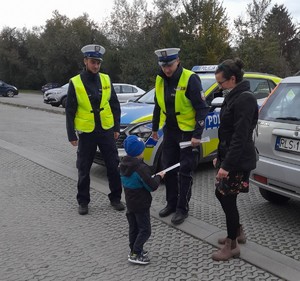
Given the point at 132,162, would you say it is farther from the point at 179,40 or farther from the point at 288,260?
the point at 179,40

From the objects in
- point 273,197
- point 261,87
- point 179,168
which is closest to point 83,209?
point 179,168

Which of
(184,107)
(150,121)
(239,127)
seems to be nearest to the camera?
(239,127)

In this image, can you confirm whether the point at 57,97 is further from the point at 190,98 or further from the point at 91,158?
the point at 190,98

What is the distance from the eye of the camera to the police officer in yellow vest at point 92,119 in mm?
4875

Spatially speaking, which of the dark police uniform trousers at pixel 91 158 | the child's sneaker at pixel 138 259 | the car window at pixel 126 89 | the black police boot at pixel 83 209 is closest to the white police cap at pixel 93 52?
the dark police uniform trousers at pixel 91 158

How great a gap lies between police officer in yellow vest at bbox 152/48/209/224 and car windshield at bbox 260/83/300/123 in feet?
2.52

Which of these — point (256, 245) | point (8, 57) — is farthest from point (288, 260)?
point (8, 57)

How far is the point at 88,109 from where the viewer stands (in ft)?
16.1

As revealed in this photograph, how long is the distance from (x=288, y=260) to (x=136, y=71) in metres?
38.8

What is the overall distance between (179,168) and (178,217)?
55cm

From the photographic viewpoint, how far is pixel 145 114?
6.34 m

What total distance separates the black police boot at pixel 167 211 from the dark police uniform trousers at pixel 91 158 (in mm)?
675

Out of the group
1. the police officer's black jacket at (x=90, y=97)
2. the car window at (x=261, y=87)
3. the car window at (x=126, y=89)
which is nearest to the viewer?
the police officer's black jacket at (x=90, y=97)

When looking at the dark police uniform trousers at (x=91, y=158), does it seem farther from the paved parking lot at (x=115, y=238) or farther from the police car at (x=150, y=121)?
the police car at (x=150, y=121)
